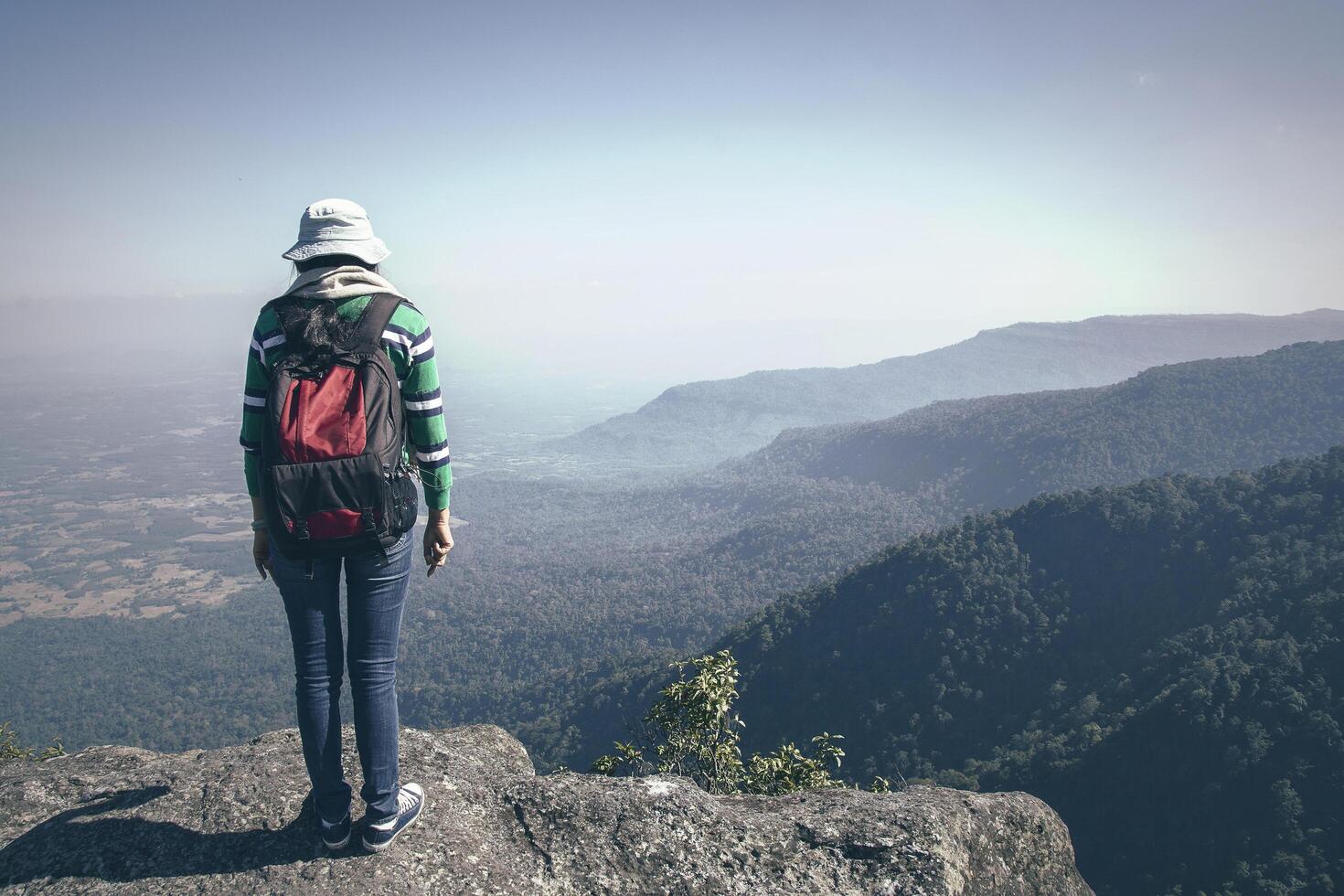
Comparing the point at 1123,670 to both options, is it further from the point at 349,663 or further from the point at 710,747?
the point at 349,663

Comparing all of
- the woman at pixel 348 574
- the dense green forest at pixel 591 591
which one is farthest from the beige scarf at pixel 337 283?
the dense green forest at pixel 591 591

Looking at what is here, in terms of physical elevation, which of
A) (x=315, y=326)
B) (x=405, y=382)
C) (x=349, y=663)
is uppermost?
(x=315, y=326)

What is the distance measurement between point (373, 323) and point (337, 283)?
27cm

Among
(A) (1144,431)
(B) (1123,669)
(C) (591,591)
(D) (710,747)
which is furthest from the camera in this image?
(A) (1144,431)

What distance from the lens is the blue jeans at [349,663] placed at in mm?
3068

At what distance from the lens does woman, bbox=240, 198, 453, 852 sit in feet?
9.84

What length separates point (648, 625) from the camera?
101 meters

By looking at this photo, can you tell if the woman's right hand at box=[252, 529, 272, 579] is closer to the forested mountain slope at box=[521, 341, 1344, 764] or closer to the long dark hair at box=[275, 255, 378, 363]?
the long dark hair at box=[275, 255, 378, 363]

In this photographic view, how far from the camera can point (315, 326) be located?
2.86m

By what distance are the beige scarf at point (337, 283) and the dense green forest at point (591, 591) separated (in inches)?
2362

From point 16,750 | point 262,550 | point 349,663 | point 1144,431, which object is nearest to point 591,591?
point 1144,431

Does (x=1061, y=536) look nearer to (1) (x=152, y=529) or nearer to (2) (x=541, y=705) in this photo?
(2) (x=541, y=705)

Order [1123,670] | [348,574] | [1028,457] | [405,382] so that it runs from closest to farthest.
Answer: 1. [348,574]
2. [405,382]
3. [1123,670]
4. [1028,457]

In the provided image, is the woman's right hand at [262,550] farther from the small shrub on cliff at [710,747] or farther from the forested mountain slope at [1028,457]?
the forested mountain slope at [1028,457]
